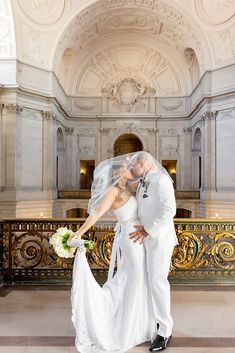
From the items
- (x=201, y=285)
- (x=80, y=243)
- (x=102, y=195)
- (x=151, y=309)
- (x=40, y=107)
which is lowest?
(x=201, y=285)

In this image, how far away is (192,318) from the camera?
14.5 ft

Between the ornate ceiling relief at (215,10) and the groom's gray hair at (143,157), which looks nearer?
the groom's gray hair at (143,157)

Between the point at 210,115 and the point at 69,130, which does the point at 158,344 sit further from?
the point at 69,130

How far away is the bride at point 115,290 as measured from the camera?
3.43m

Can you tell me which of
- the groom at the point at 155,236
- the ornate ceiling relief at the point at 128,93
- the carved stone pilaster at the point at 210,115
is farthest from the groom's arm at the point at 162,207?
the ornate ceiling relief at the point at 128,93

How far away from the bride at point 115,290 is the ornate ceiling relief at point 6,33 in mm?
16172

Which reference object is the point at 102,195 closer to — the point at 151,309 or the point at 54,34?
the point at 151,309

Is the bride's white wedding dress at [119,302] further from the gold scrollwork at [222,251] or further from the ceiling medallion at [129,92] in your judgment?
the ceiling medallion at [129,92]

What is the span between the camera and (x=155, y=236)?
3.42 meters

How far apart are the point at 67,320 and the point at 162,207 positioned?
2.28 m

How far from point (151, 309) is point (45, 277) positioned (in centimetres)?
288

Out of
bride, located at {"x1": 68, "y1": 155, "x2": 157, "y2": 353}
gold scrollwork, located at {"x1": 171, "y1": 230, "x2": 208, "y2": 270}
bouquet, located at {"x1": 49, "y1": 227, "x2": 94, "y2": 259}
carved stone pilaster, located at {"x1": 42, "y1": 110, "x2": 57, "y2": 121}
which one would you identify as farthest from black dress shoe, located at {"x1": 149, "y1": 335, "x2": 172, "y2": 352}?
carved stone pilaster, located at {"x1": 42, "y1": 110, "x2": 57, "y2": 121}

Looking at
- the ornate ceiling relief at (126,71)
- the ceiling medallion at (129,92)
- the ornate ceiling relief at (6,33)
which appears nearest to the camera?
the ornate ceiling relief at (6,33)

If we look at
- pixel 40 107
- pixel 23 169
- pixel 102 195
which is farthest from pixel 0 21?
pixel 102 195
